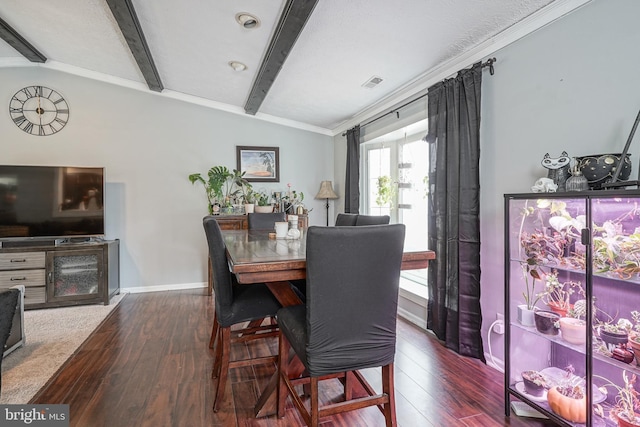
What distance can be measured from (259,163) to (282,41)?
238cm

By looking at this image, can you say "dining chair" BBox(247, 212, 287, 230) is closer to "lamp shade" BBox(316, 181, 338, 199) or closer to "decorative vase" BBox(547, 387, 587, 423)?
"lamp shade" BBox(316, 181, 338, 199)

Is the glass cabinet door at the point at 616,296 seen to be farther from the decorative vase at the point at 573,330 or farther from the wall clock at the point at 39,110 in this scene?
the wall clock at the point at 39,110

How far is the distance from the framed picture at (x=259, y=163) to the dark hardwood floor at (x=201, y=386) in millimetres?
2426

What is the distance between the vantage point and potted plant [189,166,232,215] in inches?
174

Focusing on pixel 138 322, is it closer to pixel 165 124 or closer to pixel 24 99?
pixel 165 124

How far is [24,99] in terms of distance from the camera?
3.99 meters

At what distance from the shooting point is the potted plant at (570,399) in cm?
152

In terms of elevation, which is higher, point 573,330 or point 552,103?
point 552,103

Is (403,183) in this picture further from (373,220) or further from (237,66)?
(237,66)

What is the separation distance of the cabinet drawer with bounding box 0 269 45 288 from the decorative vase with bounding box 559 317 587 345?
4.72 metres

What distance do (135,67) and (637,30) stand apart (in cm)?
449

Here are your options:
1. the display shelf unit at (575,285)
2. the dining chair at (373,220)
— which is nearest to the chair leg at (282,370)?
the dining chair at (373,220)

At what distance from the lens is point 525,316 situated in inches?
72.5

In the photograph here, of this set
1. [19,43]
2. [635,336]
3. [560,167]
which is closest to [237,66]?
[19,43]
